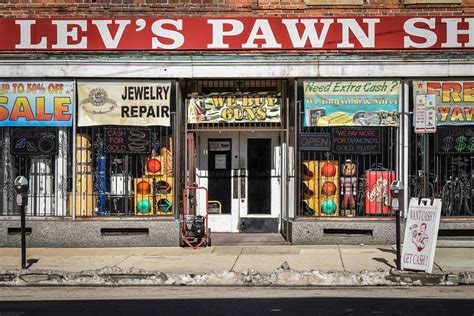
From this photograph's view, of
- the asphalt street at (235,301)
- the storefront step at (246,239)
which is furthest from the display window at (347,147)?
the asphalt street at (235,301)

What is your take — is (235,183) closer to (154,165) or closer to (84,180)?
(154,165)

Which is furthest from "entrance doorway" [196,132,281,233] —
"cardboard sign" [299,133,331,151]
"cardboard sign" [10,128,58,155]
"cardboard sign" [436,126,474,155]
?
"cardboard sign" [436,126,474,155]

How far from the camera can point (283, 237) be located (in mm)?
15414

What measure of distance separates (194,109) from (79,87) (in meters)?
2.39

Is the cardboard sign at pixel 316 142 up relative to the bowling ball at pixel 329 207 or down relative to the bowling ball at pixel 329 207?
up

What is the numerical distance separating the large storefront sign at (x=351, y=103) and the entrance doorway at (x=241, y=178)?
5.06 ft

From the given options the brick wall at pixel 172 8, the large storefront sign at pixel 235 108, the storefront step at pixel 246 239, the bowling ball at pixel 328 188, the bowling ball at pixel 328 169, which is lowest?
the storefront step at pixel 246 239

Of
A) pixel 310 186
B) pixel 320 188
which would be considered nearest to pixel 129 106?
pixel 310 186

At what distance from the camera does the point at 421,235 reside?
11.4 m

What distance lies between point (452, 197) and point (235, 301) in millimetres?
6713

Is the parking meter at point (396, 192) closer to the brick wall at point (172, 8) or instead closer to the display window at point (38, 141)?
the brick wall at point (172, 8)

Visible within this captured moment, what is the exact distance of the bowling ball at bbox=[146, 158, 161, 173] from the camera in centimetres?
1490

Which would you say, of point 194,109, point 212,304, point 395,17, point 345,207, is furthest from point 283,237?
point 212,304

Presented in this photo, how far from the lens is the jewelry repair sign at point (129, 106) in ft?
48.6
